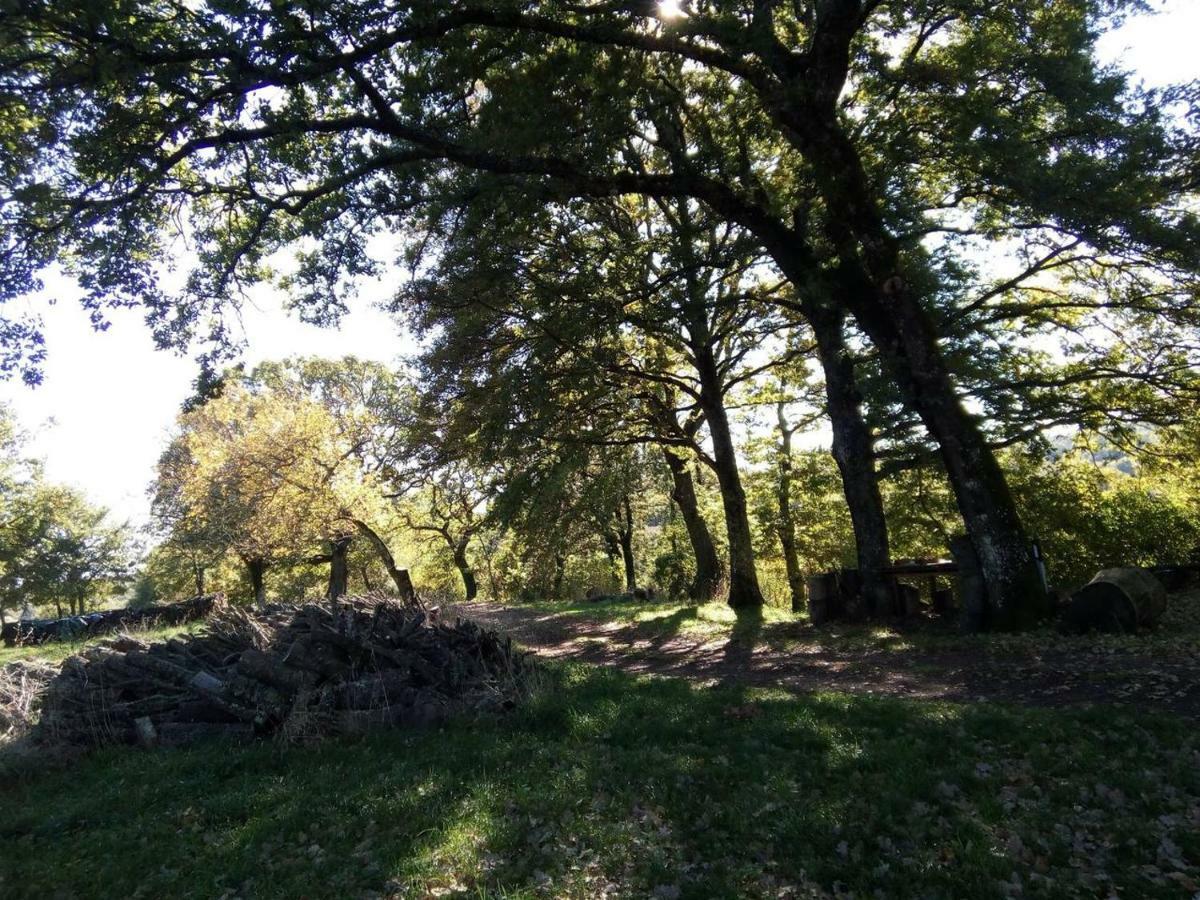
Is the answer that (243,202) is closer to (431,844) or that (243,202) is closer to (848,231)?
(848,231)

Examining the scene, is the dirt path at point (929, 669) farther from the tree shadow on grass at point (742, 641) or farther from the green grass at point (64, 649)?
the green grass at point (64, 649)

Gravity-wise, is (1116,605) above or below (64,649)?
below

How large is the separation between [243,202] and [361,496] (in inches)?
636

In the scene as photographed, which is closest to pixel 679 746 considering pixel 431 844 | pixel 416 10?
pixel 431 844

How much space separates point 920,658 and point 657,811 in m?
5.75

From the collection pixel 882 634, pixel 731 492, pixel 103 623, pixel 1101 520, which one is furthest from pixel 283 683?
pixel 103 623

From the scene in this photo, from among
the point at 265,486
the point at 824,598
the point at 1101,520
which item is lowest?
the point at 824,598

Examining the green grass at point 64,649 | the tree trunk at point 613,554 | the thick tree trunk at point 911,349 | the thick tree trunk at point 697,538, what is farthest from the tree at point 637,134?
the tree trunk at point 613,554

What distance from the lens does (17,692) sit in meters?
8.41

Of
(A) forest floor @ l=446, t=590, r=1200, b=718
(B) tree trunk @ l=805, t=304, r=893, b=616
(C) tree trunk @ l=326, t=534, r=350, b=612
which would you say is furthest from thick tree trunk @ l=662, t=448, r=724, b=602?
(C) tree trunk @ l=326, t=534, r=350, b=612

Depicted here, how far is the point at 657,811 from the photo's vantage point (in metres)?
5.30

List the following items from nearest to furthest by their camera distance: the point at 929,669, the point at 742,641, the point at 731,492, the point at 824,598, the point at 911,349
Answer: the point at 929,669
the point at 911,349
the point at 742,641
the point at 824,598
the point at 731,492

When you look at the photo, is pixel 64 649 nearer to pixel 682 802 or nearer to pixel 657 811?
pixel 657 811

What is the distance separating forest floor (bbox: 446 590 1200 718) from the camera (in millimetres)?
7117
